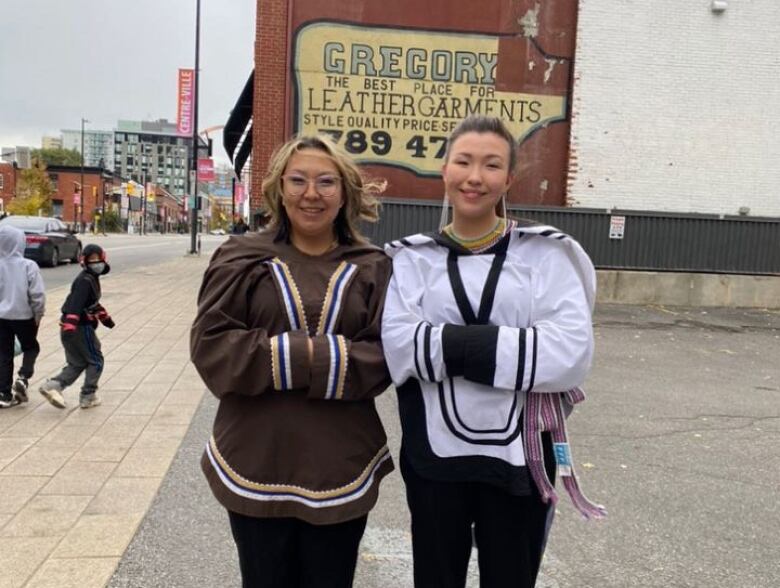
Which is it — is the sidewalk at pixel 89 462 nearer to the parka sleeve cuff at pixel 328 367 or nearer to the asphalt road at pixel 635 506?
the asphalt road at pixel 635 506

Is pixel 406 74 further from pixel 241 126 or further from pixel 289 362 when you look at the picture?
pixel 289 362

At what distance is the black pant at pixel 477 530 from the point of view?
1.87 m

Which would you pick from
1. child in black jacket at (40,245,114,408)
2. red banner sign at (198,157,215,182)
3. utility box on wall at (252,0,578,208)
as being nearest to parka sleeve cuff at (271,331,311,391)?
child in black jacket at (40,245,114,408)

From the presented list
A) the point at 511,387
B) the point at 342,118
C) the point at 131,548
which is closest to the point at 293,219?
the point at 511,387

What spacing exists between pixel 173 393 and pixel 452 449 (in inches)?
191

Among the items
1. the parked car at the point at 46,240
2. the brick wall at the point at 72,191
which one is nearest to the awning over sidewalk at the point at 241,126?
the parked car at the point at 46,240

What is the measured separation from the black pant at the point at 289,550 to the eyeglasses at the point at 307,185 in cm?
97

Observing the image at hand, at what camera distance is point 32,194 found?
189 feet

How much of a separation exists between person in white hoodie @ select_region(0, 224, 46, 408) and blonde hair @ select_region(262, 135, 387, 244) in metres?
4.36

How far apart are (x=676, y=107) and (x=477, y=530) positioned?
46.3 feet

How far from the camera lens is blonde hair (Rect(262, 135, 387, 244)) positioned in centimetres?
198

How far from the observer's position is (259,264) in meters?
1.92

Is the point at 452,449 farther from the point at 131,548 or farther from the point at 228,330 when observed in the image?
the point at 131,548

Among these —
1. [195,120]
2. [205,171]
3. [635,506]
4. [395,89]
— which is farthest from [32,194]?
[635,506]
